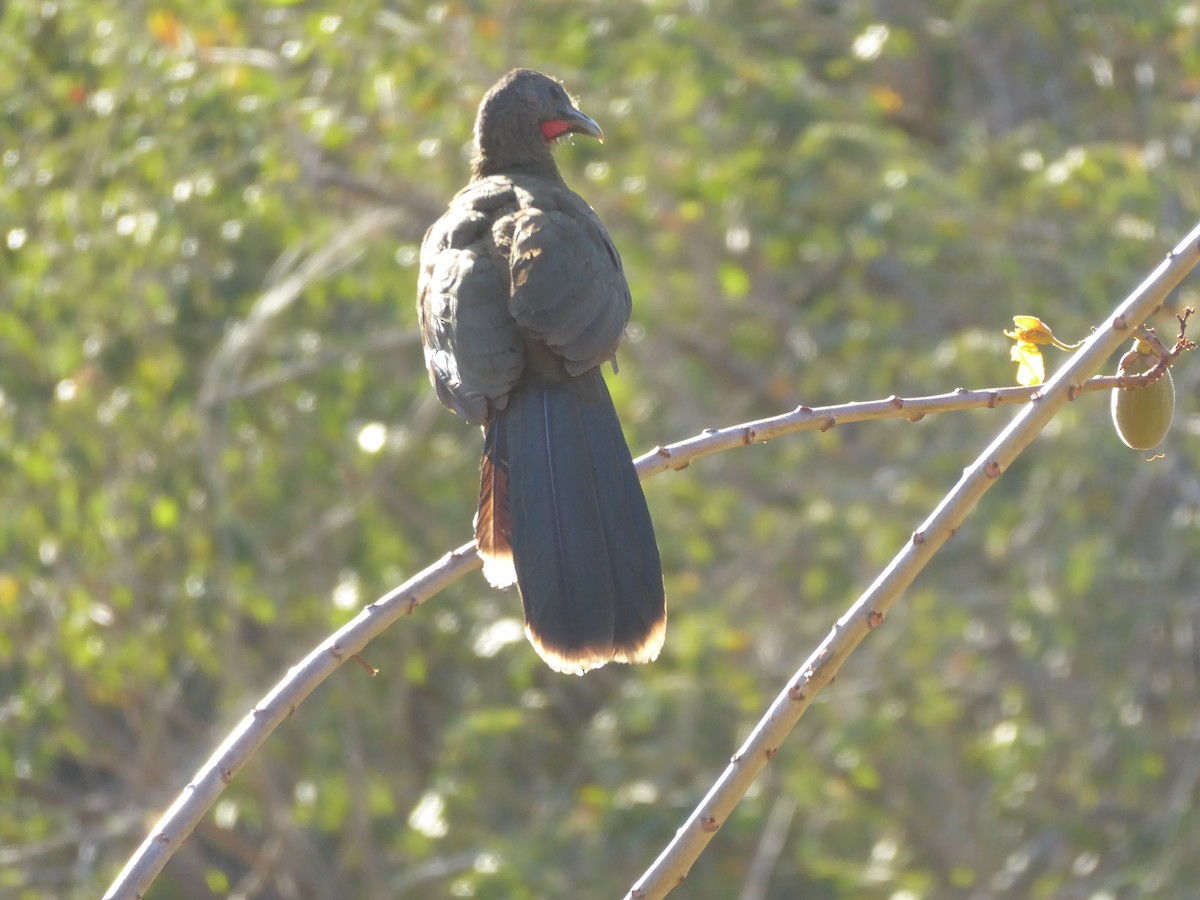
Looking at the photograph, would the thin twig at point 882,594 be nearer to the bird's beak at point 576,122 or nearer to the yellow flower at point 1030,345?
the yellow flower at point 1030,345

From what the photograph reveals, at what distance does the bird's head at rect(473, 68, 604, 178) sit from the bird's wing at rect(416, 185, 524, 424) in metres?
0.58

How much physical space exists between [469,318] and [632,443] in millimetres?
3105

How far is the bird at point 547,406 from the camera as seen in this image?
2.87 m

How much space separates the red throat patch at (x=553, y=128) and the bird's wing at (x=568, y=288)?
0.73m

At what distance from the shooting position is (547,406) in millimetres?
3217

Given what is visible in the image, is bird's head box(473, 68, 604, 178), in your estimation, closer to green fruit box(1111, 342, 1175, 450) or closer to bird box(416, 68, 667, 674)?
bird box(416, 68, 667, 674)

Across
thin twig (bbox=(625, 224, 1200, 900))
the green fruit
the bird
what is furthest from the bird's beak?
thin twig (bbox=(625, 224, 1200, 900))

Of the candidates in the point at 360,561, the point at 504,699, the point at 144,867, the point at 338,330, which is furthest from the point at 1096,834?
the point at 144,867

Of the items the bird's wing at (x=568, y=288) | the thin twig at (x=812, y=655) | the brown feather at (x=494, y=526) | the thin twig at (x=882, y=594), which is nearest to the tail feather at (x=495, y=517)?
the brown feather at (x=494, y=526)

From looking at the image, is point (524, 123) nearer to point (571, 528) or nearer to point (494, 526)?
point (494, 526)

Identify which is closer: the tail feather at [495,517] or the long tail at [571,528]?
the long tail at [571,528]

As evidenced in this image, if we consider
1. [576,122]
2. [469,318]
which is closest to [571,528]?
[469,318]

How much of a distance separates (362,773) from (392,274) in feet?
6.40

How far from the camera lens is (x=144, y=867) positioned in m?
1.98
